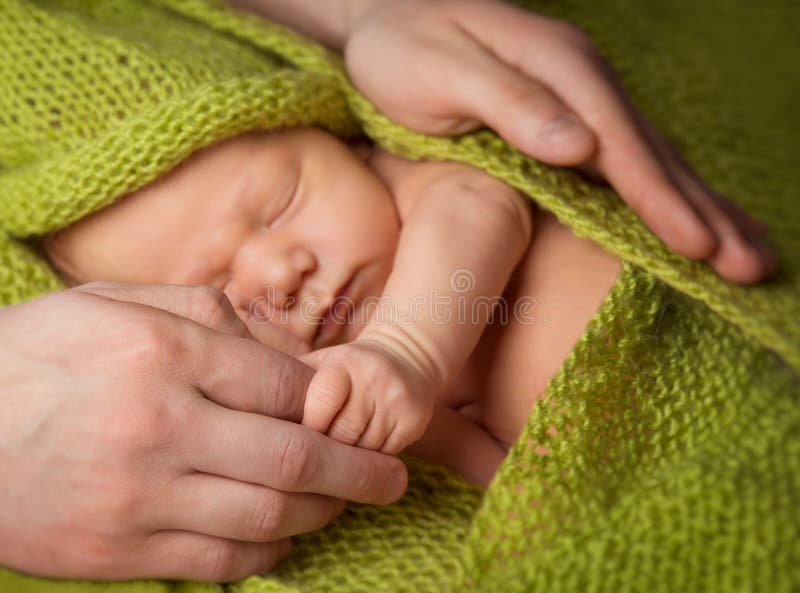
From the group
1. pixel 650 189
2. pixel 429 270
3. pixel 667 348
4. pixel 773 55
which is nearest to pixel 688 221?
pixel 650 189

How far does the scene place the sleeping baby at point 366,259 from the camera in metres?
1.06

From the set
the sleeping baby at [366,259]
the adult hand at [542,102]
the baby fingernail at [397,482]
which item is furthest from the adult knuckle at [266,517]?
the adult hand at [542,102]

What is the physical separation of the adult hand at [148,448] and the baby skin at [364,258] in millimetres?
239

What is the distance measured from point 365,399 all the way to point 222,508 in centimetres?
17

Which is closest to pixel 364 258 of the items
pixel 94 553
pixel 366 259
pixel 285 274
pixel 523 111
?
pixel 366 259

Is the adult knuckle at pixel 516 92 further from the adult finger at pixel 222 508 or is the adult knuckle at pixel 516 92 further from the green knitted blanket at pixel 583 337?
the adult finger at pixel 222 508

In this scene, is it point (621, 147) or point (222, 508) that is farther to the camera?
point (621, 147)

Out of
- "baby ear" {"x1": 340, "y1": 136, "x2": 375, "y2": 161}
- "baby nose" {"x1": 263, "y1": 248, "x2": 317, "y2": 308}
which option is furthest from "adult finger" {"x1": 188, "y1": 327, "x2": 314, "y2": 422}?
"baby ear" {"x1": 340, "y1": 136, "x2": 375, "y2": 161}

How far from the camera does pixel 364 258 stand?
112cm

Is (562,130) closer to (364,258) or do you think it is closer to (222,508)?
(364,258)

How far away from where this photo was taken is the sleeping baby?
1061 millimetres

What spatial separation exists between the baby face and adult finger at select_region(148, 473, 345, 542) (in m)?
0.31

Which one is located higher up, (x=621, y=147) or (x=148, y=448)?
(x=621, y=147)

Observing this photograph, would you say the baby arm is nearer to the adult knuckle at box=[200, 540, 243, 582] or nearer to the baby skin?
the baby skin
